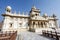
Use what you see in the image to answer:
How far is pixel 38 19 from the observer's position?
29859 millimetres

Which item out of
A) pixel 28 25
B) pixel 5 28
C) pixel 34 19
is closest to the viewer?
pixel 5 28

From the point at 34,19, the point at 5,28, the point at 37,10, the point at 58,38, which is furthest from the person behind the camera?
the point at 37,10

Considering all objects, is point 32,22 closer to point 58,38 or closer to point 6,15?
point 6,15

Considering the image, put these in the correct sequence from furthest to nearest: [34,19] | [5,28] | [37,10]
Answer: [37,10], [34,19], [5,28]

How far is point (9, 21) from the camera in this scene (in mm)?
28500

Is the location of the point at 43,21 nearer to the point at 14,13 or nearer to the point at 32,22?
the point at 32,22

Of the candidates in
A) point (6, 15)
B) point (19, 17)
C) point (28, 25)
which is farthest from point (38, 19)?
point (6, 15)

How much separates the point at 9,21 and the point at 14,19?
2.21 metres

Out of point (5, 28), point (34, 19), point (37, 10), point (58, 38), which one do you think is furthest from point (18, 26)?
point (58, 38)

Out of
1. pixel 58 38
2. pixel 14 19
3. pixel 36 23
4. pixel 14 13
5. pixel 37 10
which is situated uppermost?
pixel 37 10

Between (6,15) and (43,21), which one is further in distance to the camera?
(43,21)

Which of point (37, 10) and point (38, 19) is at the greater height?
point (37, 10)

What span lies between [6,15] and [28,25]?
10.0 meters

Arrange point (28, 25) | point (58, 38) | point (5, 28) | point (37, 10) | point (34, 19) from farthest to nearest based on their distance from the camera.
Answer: point (37, 10) → point (28, 25) → point (34, 19) → point (5, 28) → point (58, 38)
